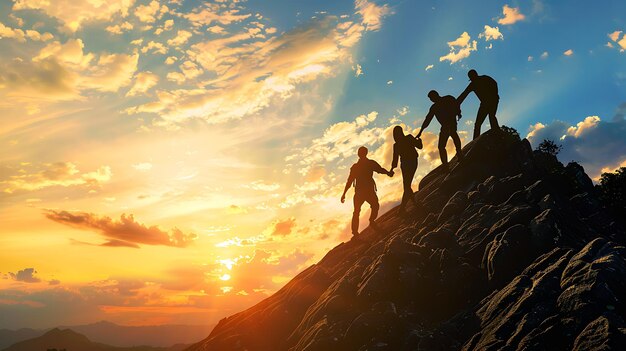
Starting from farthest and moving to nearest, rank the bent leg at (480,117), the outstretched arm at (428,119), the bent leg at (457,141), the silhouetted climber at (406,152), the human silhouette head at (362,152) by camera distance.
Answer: the bent leg at (480,117) < the bent leg at (457,141) < the outstretched arm at (428,119) < the human silhouette head at (362,152) < the silhouetted climber at (406,152)

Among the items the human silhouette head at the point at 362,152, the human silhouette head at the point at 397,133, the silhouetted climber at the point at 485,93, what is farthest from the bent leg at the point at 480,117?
the human silhouette head at the point at 362,152

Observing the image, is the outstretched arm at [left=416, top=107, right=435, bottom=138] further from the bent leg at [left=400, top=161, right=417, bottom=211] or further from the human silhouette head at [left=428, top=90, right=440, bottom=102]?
the bent leg at [left=400, top=161, right=417, bottom=211]

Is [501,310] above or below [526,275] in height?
below

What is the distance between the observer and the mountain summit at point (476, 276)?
34.0 feet

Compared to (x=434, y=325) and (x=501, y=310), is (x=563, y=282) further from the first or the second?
(x=434, y=325)

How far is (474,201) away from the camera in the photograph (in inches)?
774

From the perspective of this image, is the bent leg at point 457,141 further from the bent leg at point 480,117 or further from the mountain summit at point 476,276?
the bent leg at point 480,117

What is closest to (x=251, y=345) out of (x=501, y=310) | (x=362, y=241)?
(x=362, y=241)

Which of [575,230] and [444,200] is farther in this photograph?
[444,200]

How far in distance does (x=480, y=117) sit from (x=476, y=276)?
38.3 feet

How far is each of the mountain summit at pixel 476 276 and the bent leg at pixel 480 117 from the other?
1014 millimetres

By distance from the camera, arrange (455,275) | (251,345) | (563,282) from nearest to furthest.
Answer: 1. (563,282)
2. (455,275)
3. (251,345)

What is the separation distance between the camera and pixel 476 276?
14.8m

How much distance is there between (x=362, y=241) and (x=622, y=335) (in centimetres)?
1491
